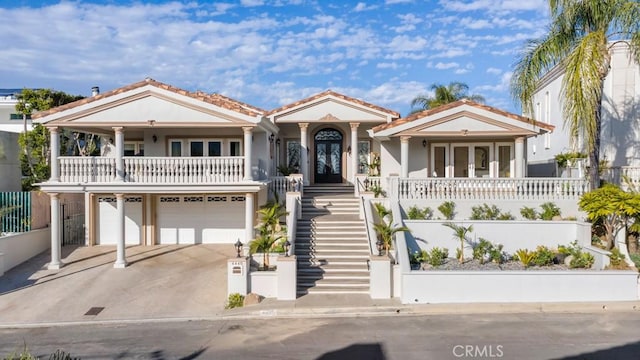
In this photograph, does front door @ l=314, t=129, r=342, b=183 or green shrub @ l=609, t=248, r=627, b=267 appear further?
front door @ l=314, t=129, r=342, b=183

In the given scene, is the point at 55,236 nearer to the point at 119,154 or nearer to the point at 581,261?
the point at 119,154

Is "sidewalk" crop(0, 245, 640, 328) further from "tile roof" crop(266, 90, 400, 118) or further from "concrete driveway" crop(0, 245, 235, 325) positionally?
"tile roof" crop(266, 90, 400, 118)

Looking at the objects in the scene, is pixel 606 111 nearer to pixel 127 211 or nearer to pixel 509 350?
pixel 509 350

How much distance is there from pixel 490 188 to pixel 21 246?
1707cm

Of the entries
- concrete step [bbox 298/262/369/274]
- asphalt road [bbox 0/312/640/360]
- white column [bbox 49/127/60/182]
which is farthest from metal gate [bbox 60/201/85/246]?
concrete step [bbox 298/262/369/274]

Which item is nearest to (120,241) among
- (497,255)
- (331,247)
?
(331,247)

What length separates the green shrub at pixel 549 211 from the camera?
16.0m

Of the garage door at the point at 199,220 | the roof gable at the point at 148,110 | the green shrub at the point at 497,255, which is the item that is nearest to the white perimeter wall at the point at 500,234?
the green shrub at the point at 497,255

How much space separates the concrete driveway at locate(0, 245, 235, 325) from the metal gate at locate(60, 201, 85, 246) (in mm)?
1404

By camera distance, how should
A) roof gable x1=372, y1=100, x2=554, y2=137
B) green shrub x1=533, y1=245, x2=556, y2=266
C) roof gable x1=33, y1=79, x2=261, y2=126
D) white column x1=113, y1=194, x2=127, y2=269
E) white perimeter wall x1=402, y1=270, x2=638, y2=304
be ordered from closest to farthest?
white perimeter wall x1=402, y1=270, x2=638, y2=304 → green shrub x1=533, y1=245, x2=556, y2=266 → roof gable x1=33, y1=79, x2=261, y2=126 → white column x1=113, y1=194, x2=127, y2=269 → roof gable x1=372, y1=100, x2=554, y2=137

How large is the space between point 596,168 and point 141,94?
619 inches

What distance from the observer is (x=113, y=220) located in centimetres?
2016

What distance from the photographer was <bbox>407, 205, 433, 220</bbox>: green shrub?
1627 centimetres

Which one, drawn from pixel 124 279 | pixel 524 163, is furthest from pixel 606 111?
pixel 124 279
